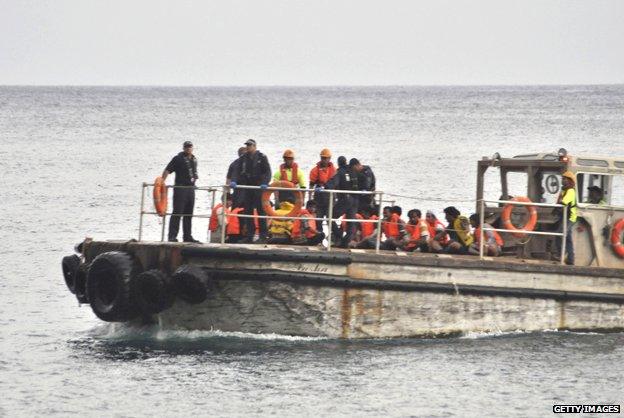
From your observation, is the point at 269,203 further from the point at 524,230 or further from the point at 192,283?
the point at 524,230

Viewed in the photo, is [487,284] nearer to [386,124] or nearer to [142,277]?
[142,277]

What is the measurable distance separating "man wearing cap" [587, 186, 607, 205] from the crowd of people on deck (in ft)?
4.66

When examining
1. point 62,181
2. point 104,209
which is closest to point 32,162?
point 62,181

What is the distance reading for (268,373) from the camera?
18.8m

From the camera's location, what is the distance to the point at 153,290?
1919cm

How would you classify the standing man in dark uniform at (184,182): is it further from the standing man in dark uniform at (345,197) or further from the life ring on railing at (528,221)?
the life ring on railing at (528,221)

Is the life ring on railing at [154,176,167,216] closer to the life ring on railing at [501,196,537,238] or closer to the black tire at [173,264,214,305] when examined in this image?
the black tire at [173,264,214,305]

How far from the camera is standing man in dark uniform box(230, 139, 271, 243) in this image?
66.3 feet

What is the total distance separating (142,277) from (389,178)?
32948mm

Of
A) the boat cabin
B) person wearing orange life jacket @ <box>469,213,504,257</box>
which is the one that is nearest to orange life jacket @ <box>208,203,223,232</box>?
person wearing orange life jacket @ <box>469,213,504,257</box>

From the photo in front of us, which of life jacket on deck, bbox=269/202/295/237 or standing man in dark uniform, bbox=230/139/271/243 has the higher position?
standing man in dark uniform, bbox=230/139/271/243

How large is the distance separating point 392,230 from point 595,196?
297cm

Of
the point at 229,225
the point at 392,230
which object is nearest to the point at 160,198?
the point at 229,225

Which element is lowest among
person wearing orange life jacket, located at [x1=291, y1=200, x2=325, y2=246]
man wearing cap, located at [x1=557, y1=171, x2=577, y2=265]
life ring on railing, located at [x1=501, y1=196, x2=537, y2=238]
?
person wearing orange life jacket, located at [x1=291, y1=200, x2=325, y2=246]
